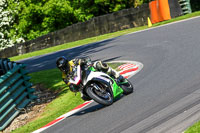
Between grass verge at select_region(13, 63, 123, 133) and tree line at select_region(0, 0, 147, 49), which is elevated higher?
tree line at select_region(0, 0, 147, 49)

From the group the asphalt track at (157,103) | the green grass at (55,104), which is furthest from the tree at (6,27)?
the asphalt track at (157,103)

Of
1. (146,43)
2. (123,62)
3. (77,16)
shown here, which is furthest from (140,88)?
(77,16)

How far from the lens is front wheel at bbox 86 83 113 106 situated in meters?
8.51

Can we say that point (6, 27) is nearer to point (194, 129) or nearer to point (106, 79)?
point (106, 79)

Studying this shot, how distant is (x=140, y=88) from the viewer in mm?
9891

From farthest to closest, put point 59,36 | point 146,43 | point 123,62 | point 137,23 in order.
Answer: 1. point 59,36
2. point 137,23
3. point 146,43
4. point 123,62

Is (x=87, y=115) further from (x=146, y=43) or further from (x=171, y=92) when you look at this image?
(x=146, y=43)

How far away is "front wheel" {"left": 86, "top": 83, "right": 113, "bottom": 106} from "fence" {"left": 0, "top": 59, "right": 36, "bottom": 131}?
334 centimetres

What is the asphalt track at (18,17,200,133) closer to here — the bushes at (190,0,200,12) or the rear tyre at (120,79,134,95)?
the rear tyre at (120,79,134,95)

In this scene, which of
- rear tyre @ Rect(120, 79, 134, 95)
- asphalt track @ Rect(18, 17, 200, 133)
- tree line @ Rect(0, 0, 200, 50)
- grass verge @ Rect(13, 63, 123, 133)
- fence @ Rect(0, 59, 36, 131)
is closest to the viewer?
asphalt track @ Rect(18, 17, 200, 133)

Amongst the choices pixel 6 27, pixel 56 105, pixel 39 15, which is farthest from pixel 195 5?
pixel 6 27

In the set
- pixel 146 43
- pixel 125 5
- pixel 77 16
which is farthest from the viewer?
pixel 77 16

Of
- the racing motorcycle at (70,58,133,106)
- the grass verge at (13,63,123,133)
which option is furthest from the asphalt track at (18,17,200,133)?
the grass verge at (13,63,123,133)

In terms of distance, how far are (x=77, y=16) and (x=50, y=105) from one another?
29608mm
